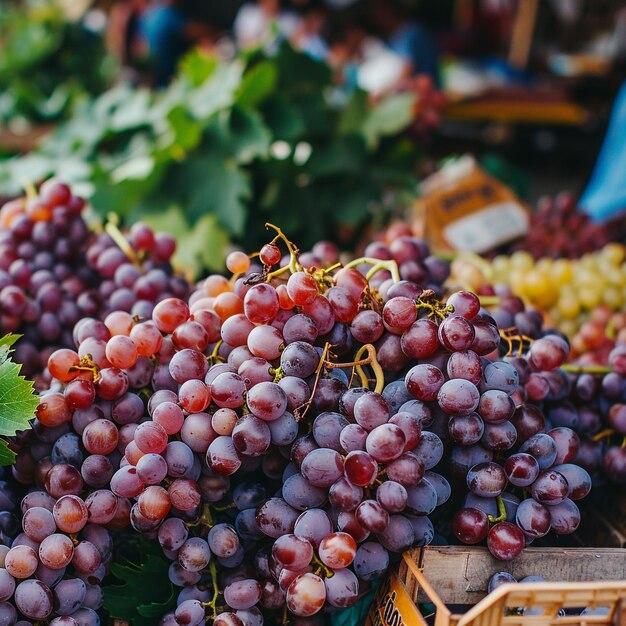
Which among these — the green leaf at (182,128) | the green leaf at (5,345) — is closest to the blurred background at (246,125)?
the green leaf at (182,128)

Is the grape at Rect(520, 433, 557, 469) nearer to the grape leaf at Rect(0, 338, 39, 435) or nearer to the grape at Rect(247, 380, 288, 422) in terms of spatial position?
the grape at Rect(247, 380, 288, 422)

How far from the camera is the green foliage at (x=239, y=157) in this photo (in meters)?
2.01

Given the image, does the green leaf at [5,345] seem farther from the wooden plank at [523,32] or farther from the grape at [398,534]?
the wooden plank at [523,32]

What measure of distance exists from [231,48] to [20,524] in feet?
16.0

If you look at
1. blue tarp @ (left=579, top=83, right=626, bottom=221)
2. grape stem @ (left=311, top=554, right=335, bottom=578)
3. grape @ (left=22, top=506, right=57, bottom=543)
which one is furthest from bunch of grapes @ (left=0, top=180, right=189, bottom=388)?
blue tarp @ (left=579, top=83, right=626, bottom=221)

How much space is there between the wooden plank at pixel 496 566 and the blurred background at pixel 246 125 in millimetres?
1181

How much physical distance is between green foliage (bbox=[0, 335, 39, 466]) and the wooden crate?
0.55 meters

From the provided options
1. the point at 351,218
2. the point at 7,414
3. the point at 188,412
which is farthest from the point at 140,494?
the point at 351,218

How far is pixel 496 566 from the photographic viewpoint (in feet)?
2.82

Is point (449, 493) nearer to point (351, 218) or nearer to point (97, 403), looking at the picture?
point (97, 403)

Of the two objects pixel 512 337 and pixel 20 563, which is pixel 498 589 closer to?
pixel 512 337

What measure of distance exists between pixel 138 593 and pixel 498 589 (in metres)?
0.50

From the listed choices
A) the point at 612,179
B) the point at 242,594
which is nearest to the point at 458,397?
the point at 242,594

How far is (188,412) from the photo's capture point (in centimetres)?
86
